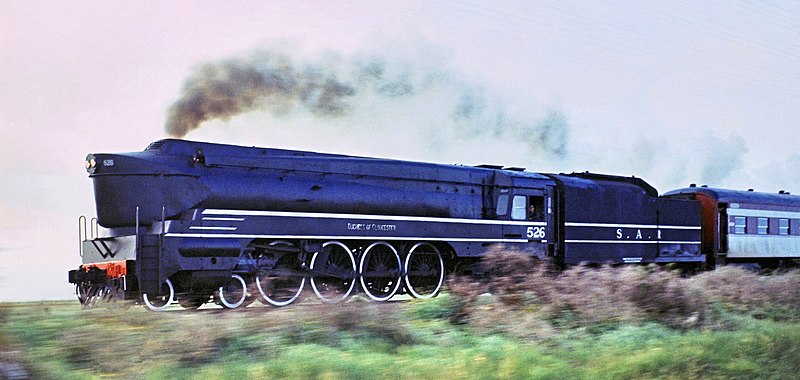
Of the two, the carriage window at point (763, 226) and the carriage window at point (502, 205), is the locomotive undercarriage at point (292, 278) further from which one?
the carriage window at point (763, 226)

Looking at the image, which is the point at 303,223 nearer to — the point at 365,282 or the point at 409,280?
the point at 365,282

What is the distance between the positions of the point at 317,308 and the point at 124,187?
20.3 ft

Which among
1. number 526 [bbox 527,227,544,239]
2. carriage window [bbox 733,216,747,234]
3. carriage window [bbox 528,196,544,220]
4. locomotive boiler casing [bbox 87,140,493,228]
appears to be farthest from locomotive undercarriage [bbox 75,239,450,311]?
carriage window [bbox 733,216,747,234]

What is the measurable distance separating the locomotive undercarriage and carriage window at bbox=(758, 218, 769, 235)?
13.4 meters

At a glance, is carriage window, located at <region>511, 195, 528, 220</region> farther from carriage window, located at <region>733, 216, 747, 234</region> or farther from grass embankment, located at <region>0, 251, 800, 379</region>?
carriage window, located at <region>733, 216, 747, 234</region>

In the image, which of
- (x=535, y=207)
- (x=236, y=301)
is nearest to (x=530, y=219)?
(x=535, y=207)

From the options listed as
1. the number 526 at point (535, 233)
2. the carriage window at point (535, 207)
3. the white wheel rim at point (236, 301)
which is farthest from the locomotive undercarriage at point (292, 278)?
the carriage window at point (535, 207)

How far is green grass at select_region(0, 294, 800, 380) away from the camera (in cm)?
729

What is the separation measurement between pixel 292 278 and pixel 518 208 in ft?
20.2

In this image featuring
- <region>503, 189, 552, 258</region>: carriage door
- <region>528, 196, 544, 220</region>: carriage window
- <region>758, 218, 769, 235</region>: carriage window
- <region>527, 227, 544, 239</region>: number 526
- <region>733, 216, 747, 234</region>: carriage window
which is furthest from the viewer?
<region>758, 218, 769, 235</region>: carriage window

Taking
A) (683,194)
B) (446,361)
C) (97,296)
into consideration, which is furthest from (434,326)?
(683,194)

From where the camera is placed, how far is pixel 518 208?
19.0 meters

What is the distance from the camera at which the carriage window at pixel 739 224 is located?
25062 mm

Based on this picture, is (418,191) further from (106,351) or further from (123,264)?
(106,351)
